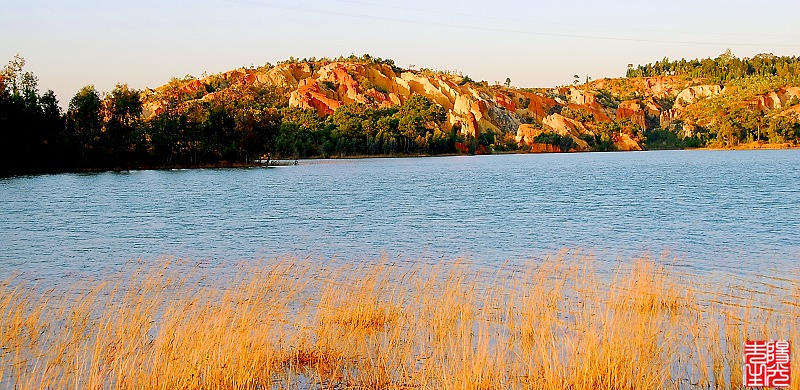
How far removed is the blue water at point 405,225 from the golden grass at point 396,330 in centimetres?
425

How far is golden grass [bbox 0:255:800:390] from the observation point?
10.2 metres

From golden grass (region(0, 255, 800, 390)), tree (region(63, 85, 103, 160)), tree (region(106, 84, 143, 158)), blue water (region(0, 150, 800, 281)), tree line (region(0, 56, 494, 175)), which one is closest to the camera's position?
golden grass (region(0, 255, 800, 390))

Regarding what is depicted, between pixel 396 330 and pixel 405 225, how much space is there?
22.7 m

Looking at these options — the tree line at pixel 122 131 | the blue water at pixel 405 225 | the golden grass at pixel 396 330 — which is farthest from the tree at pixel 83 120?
the golden grass at pixel 396 330

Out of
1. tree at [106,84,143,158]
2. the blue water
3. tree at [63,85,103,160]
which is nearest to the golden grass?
the blue water

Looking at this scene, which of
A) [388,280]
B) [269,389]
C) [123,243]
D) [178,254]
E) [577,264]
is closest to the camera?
[269,389]

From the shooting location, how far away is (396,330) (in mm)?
12922

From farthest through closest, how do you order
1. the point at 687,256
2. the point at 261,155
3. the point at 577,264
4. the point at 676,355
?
1. the point at 261,155
2. the point at 687,256
3. the point at 577,264
4. the point at 676,355

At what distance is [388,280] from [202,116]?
10044cm

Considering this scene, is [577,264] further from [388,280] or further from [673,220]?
[673,220]

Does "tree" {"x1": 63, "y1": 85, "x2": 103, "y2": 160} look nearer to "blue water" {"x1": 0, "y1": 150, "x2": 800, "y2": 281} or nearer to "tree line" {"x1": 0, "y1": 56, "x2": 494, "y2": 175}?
"tree line" {"x1": 0, "y1": 56, "x2": 494, "y2": 175}

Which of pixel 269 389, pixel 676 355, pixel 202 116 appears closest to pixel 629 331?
pixel 676 355

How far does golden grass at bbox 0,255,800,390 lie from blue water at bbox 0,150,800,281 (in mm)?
4250

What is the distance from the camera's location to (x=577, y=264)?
855 inches
